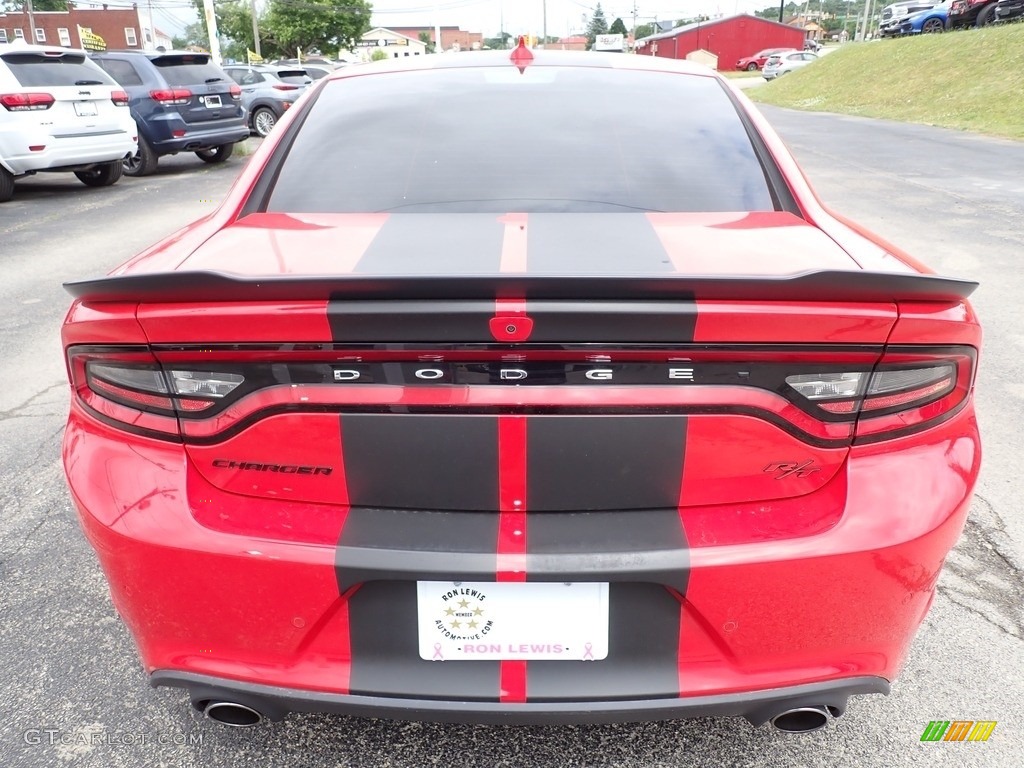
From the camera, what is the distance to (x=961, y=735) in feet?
6.41

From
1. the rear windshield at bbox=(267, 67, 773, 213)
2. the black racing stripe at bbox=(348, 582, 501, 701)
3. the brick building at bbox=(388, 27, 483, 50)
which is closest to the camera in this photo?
the black racing stripe at bbox=(348, 582, 501, 701)

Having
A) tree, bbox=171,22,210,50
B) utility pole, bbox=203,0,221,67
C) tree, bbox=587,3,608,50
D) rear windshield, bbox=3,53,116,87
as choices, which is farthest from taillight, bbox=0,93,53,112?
tree, bbox=587,3,608,50

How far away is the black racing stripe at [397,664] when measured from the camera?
1472 millimetres

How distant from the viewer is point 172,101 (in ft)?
37.6

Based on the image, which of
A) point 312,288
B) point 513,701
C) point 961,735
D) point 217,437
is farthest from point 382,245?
point 961,735

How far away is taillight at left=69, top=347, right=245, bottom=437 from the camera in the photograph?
1505 mm

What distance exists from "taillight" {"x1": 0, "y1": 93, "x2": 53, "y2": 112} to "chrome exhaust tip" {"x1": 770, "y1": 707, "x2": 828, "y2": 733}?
10117 mm

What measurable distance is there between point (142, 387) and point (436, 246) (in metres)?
0.65

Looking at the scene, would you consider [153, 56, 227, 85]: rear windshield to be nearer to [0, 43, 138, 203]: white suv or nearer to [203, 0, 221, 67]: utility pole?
[0, 43, 138, 203]: white suv

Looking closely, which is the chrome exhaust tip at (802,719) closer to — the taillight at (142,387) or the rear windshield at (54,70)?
the taillight at (142,387)

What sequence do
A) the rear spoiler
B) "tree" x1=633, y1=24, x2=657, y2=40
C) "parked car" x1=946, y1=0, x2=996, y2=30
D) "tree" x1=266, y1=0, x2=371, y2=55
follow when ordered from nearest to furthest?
1. the rear spoiler
2. "parked car" x1=946, y1=0, x2=996, y2=30
3. "tree" x1=266, y1=0, x2=371, y2=55
4. "tree" x1=633, y1=24, x2=657, y2=40

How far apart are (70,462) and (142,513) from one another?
0.88ft

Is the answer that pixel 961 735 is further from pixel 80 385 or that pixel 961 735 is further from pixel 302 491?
pixel 80 385

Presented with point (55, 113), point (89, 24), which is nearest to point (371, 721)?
point (55, 113)
